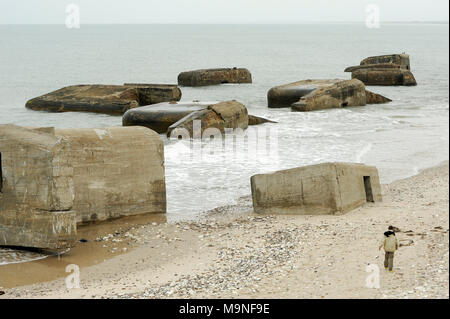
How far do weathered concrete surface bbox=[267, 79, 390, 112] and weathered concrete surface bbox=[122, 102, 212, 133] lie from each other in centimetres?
647

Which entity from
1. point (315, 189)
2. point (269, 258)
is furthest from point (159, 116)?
point (269, 258)

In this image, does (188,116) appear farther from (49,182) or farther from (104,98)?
(49,182)

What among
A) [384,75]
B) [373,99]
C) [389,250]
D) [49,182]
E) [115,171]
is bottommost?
[373,99]

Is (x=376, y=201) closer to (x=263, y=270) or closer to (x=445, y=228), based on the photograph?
(x=445, y=228)

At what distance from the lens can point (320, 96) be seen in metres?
26.6

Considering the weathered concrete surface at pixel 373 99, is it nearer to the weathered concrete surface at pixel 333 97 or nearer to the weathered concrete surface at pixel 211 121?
the weathered concrete surface at pixel 333 97

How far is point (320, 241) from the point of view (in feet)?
29.0

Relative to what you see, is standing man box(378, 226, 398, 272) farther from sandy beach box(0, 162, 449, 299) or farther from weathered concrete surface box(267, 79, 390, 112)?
weathered concrete surface box(267, 79, 390, 112)

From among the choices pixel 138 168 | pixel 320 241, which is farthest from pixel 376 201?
pixel 138 168

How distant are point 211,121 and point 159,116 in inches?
69.7

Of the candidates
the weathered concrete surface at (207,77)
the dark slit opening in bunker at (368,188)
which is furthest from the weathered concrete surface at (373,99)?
the dark slit opening in bunker at (368,188)

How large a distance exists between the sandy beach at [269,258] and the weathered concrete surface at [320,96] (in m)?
15.1

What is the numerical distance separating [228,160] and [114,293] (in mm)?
9148

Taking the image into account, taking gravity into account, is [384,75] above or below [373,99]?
above
